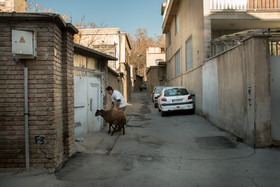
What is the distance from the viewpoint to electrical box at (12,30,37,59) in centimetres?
393

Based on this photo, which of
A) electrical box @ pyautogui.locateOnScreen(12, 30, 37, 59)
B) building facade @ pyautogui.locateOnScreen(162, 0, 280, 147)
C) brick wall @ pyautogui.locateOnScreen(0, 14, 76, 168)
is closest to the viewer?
electrical box @ pyautogui.locateOnScreen(12, 30, 37, 59)

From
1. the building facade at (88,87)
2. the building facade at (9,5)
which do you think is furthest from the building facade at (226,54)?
the building facade at (9,5)

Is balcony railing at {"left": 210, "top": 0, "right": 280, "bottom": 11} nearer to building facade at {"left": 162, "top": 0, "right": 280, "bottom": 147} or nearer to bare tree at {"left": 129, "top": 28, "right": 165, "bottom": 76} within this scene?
building facade at {"left": 162, "top": 0, "right": 280, "bottom": 147}

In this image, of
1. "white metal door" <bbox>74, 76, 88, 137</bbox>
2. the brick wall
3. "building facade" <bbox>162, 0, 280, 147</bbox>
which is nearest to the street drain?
"building facade" <bbox>162, 0, 280, 147</bbox>

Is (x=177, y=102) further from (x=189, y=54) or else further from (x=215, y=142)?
(x=215, y=142)

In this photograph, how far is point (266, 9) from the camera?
11148 mm

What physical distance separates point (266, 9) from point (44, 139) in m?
12.6

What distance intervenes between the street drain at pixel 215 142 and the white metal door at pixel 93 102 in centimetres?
395

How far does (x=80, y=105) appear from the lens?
6.98 meters

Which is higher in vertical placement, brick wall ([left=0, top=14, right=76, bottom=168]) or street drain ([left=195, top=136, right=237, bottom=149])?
brick wall ([left=0, top=14, right=76, bottom=168])

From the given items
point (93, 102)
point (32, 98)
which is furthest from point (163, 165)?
point (93, 102)

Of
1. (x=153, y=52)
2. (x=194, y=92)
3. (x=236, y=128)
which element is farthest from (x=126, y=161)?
(x=153, y=52)

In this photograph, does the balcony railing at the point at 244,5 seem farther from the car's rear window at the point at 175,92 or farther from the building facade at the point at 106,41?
the building facade at the point at 106,41

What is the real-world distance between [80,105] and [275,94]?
19.6 ft
